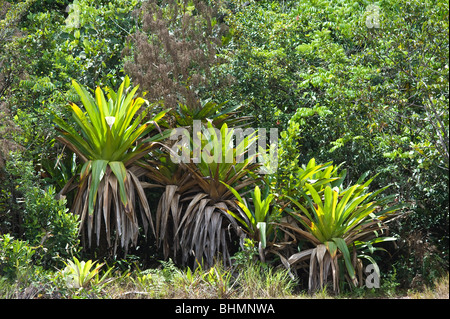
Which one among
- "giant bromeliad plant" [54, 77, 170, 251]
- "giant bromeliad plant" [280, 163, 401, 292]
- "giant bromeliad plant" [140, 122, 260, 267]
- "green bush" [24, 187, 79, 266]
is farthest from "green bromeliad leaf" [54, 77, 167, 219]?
"giant bromeliad plant" [280, 163, 401, 292]

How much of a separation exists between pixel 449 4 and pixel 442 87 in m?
0.76

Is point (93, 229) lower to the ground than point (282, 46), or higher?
lower

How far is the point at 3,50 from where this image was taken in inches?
262

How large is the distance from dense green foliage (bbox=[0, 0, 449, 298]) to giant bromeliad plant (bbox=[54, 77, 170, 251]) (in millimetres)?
17

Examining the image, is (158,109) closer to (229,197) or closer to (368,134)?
(229,197)

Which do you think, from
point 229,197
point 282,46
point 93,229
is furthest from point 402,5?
point 93,229

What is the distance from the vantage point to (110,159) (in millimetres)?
6152

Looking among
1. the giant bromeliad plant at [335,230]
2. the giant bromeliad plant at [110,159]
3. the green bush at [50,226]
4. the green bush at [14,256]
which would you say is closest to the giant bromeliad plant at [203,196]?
the giant bromeliad plant at [110,159]

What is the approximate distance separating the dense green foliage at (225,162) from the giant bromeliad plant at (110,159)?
17 mm

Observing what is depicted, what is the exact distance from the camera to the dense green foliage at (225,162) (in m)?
5.54

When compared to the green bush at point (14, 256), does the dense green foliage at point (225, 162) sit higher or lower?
higher

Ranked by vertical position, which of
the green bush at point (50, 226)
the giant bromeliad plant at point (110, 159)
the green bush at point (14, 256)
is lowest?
the green bush at point (14, 256)

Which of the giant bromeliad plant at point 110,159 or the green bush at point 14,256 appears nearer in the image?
the green bush at point 14,256

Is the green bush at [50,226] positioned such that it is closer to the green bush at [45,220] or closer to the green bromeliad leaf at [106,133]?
the green bush at [45,220]
